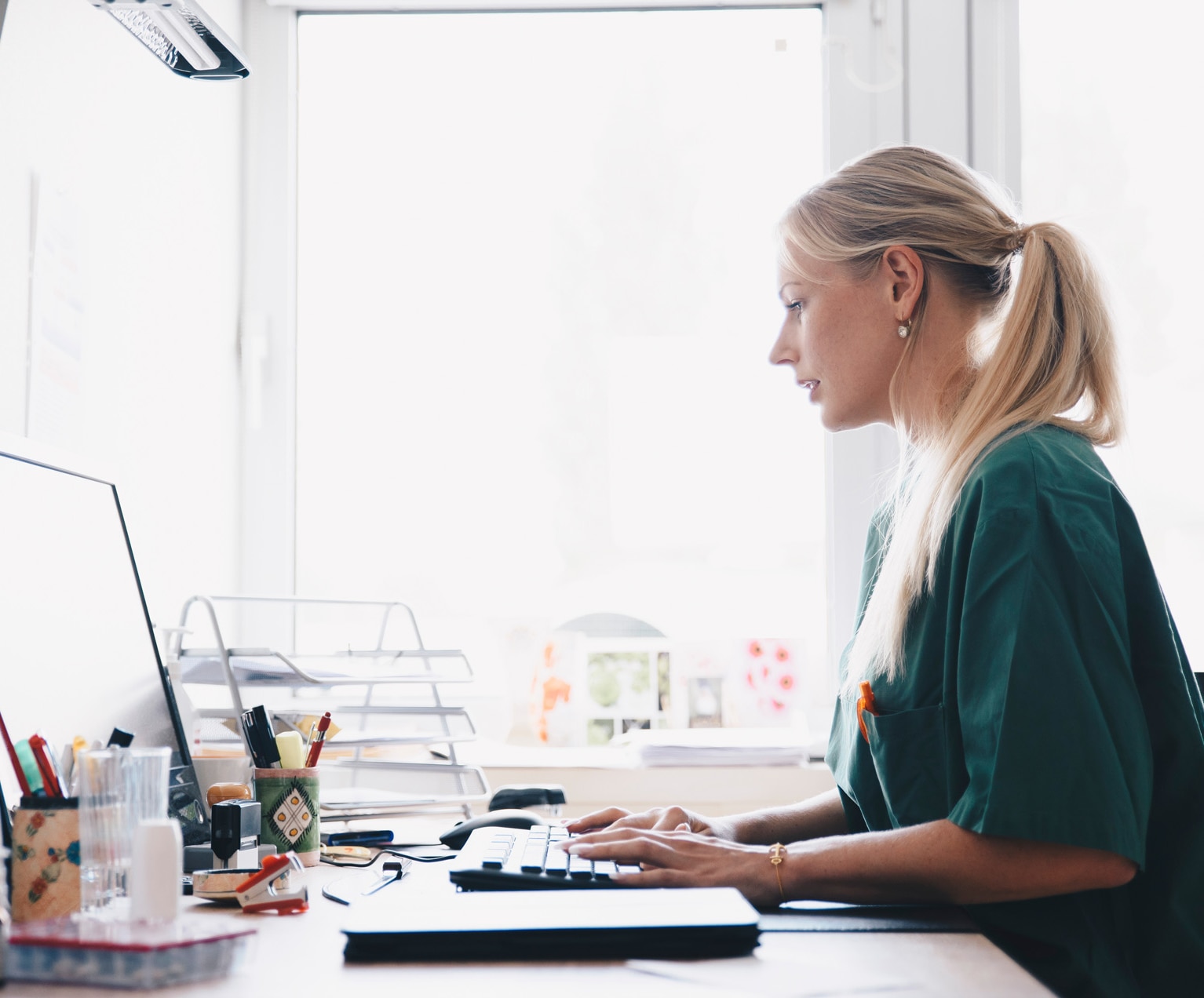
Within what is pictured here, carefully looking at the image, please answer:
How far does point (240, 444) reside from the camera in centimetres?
215

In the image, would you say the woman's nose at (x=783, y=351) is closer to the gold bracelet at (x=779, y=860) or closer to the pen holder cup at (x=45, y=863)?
the gold bracelet at (x=779, y=860)

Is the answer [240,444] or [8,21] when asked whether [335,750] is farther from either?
[8,21]

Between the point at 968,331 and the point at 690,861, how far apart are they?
622 millimetres

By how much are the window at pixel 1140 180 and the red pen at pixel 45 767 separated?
6.09 feet

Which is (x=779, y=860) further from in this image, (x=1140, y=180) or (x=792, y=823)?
(x=1140, y=180)

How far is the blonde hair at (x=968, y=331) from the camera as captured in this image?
3.51ft

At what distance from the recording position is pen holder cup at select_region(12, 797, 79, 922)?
83 centimetres

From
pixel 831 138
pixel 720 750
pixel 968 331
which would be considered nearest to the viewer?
pixel 968 331

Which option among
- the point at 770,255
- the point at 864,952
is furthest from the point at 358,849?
the point at 770,255

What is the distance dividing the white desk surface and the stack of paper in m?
1.07

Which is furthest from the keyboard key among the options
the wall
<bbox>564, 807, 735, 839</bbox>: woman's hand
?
the wall

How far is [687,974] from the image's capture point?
2.35 feet

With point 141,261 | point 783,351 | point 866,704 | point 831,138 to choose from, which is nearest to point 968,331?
point 783,351

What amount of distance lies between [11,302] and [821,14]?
1562mm
